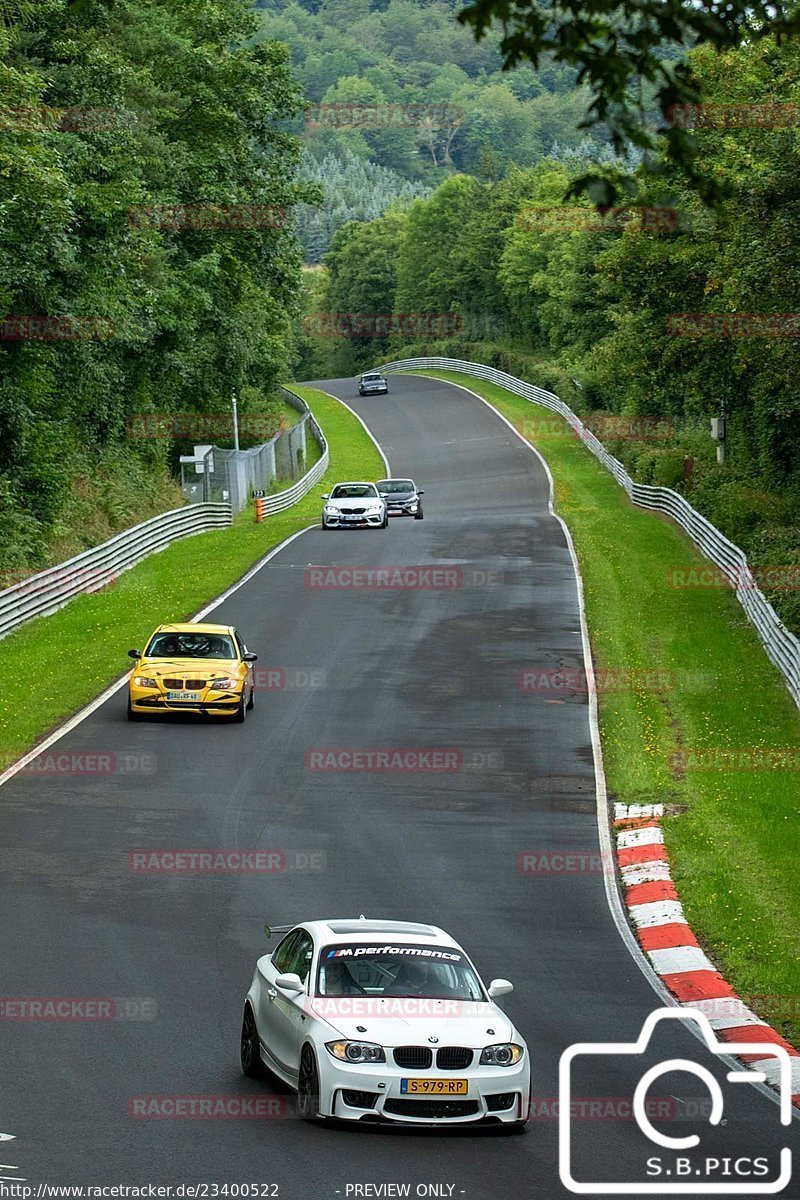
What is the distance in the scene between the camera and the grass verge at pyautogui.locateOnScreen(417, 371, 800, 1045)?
16500 millimetres

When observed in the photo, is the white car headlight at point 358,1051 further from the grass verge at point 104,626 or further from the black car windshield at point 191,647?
the black car windshield at point 191,647

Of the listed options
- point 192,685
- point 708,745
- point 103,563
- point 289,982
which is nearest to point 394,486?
point 103,563

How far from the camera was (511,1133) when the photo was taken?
10664 mm

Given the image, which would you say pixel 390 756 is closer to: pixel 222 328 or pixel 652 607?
pixel 652 607

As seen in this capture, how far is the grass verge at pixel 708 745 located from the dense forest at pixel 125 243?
1522 centimetres

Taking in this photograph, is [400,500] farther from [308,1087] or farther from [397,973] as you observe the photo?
[308,1087]

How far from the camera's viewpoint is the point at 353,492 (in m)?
51.6

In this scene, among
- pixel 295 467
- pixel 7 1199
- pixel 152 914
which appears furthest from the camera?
pixel 295 467

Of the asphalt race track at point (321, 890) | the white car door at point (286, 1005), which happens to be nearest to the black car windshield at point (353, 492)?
the asphalt race track at point (321, 890)

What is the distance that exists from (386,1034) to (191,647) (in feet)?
57.6

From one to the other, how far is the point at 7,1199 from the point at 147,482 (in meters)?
49.2

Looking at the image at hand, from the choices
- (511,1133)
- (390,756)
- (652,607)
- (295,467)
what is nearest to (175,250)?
(295,467)

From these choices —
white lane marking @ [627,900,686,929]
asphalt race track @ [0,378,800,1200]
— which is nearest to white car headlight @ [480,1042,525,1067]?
asphalt race track @ [0,378,800,1200]

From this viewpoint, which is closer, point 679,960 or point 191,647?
point 679,960
